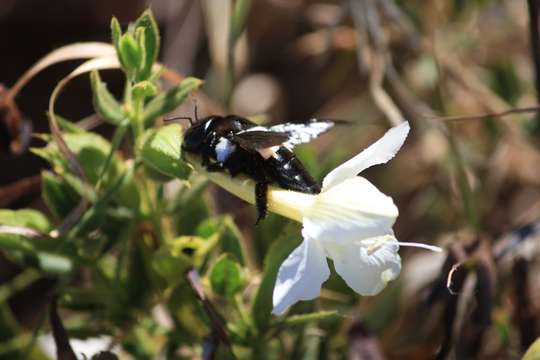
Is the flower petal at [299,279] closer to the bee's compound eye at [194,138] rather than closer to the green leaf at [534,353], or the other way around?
the bee's compound eye at [194,138]

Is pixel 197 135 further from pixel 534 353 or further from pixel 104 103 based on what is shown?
pixel 534 353

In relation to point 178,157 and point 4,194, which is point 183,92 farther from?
point 4,194

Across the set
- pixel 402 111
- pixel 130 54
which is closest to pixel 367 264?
pixel 130 54

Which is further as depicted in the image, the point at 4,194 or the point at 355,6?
the point at 355,6

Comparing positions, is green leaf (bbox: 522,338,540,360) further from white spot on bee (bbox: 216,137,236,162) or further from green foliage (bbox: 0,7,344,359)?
white spot on bee (bbox: 216,137,236,162)

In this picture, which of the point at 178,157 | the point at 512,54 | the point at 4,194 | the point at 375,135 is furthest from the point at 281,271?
the point at 512,54
